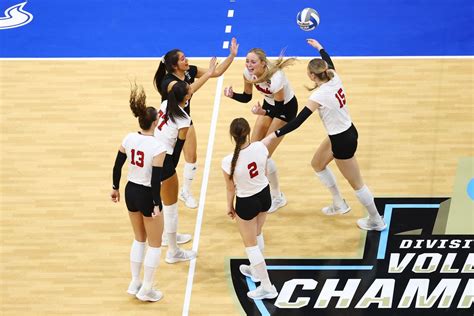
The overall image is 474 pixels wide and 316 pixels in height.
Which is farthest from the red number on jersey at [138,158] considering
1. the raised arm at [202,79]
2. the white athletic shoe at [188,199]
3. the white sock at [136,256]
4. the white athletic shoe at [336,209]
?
the white athletic shoe at [336,209]

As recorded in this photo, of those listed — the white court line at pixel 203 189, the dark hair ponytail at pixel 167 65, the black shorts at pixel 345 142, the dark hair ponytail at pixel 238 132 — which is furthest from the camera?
the dark hair ponytail at pixel 167 65

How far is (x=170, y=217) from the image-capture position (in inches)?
402

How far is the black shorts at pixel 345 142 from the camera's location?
10367 millimetres

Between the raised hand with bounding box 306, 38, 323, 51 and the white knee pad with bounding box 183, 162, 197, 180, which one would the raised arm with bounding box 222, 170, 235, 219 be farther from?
the raised hand with bounding box 306, 38, 323, 51

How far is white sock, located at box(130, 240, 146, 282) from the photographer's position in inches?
379

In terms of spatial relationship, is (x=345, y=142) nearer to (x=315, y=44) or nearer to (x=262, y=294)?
(x=315, y=44)

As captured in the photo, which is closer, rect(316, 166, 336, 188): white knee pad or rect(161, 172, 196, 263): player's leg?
rect(161, 172, 196, 263): player's leg

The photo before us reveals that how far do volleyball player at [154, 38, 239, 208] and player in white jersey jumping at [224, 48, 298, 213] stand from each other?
48cm

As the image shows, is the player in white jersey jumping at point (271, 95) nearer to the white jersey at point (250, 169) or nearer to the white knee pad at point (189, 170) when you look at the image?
the white knee pad at point (189, 170)

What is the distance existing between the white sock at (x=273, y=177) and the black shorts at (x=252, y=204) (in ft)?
5.03

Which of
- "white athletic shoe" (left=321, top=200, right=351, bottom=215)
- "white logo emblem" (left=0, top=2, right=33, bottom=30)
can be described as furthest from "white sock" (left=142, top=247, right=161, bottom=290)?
"white logo emblem" (left=0, top=2, right=33, bottom=30)

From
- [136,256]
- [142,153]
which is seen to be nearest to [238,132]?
[142,153]

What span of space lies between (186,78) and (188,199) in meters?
1.62

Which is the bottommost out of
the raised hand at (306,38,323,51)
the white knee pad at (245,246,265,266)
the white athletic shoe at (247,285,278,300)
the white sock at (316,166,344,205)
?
the white athletic shoe at (247,285,278,300)
